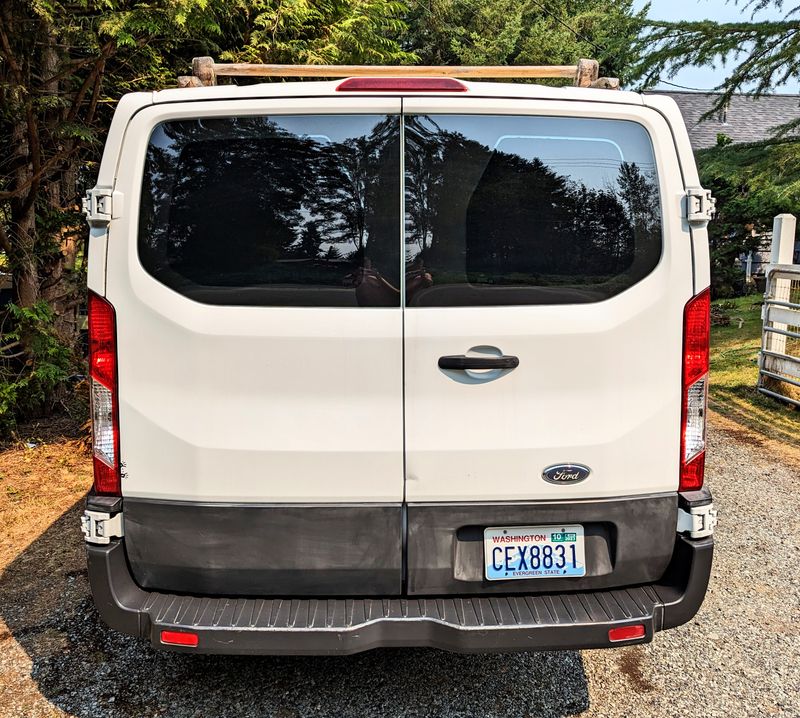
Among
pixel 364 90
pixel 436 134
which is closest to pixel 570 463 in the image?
pixel 436 134

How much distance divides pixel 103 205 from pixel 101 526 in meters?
1.11

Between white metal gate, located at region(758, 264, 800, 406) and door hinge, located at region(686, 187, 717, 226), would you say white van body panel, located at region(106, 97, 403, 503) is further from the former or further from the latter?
white metal gate, located at region(758, 264, 800, 406)

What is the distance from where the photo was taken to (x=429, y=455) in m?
2.35

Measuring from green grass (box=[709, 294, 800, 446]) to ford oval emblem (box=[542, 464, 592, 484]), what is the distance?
5190 millimetres

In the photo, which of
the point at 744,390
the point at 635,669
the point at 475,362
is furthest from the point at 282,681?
the point at 744,390

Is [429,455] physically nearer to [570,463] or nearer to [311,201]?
[570,463]

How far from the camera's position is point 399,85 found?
236 cm

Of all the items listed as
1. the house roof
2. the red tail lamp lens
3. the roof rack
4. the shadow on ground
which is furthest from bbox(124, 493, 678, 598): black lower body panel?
the house roof

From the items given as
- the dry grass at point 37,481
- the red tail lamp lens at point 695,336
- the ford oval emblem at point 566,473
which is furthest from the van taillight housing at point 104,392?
the dry grass at point 37,481

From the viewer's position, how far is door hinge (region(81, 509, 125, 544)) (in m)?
2.38

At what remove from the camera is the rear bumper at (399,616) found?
7.45ft

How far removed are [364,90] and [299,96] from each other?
0.73 feet

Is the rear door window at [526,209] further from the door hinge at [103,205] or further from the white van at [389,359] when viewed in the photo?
the door hinge at [103,205]

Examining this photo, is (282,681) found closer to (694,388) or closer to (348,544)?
(348,544)
